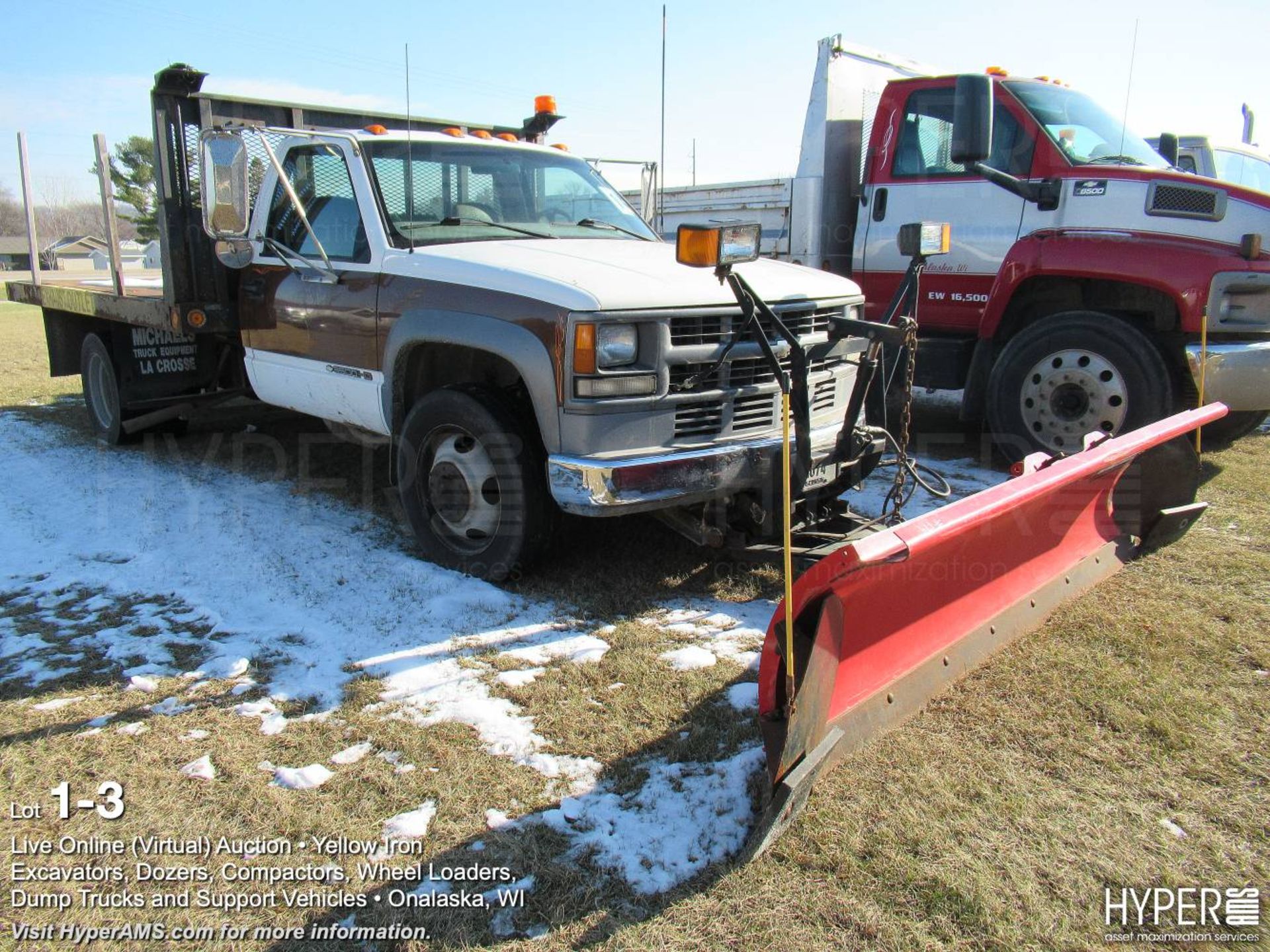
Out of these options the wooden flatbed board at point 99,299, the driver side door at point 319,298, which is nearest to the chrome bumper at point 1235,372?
the driver side door at point 319,298

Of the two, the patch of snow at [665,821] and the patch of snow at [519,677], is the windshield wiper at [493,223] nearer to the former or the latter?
the patch of snow at [519,677]

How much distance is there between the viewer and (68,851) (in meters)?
2.54

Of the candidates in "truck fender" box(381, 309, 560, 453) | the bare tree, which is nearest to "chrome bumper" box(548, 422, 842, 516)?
"truck fender" box(381, 309, 560, 453)

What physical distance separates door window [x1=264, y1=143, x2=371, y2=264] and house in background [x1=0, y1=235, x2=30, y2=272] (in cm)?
6544

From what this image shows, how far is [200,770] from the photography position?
292 centimetres

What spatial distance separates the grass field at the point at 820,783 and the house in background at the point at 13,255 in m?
67.9

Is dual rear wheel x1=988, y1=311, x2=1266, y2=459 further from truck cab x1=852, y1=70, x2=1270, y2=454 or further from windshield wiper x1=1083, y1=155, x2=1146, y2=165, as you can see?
windshield wiper x1=1083, y1=155, x2=1146, y2=165

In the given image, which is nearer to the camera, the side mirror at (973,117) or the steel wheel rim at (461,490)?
the steel wheel rim at (461,490)

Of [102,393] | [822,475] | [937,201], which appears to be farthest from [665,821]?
[102,393]

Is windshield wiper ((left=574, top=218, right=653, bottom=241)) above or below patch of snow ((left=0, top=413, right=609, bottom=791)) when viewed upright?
above

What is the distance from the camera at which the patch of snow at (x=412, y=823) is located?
2.61m

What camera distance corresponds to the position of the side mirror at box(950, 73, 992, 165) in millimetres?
5574

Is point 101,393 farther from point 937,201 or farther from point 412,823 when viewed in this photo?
point 937,201
